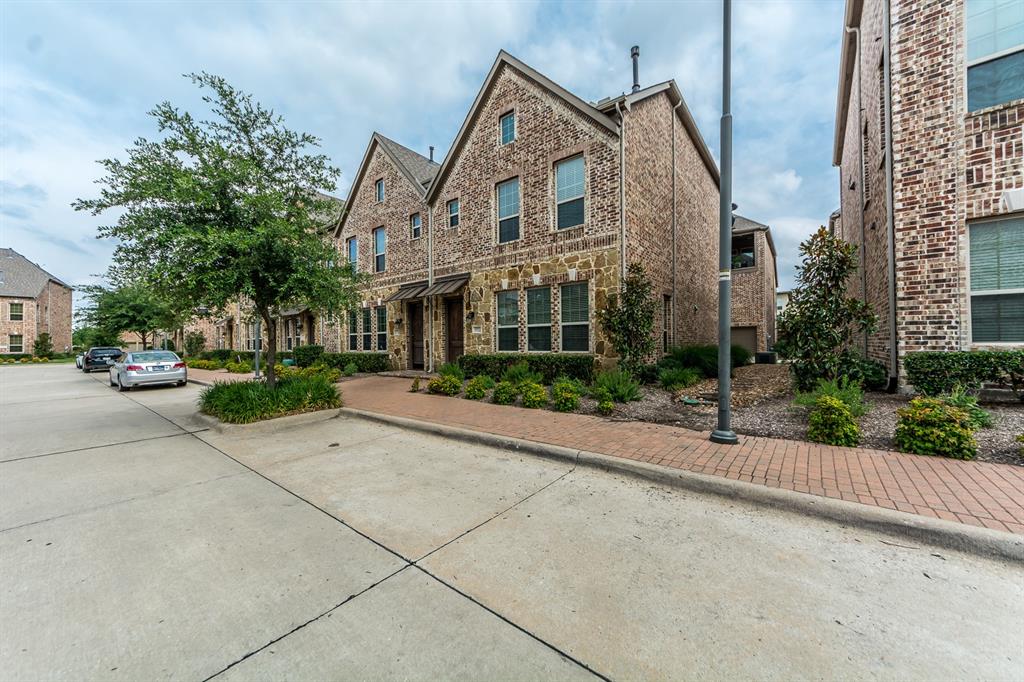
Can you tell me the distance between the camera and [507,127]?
1243 centimetres

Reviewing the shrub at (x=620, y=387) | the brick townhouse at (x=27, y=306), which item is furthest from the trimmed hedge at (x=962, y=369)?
the brick townhouse at (x=27, y=306)

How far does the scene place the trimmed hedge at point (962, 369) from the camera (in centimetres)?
598

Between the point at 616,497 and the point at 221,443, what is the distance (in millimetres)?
6259

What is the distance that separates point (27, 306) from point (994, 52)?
66122mm

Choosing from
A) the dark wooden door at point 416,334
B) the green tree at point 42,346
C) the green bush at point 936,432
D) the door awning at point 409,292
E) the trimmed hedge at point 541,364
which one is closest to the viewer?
the green bush at point 936,432

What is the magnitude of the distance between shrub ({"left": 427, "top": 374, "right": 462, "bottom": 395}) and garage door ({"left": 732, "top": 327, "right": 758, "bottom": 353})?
18.4m

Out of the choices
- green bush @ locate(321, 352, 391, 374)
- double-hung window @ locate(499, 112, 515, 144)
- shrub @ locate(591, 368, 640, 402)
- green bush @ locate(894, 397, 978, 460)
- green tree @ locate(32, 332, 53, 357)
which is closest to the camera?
green bush @ locate(894, 397, 978, 460)

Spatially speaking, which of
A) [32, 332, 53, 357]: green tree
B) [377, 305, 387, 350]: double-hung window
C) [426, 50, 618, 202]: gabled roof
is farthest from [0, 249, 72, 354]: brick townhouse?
[426, 50, 618, 202]: gabled roof

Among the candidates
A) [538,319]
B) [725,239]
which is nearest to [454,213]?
[538,319]

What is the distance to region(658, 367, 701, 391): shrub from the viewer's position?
926 centimetres

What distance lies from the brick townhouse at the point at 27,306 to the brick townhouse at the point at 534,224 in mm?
48573

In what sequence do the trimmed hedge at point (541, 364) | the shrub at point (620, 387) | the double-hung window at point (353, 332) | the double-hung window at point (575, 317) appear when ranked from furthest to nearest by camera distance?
1. the double-hung window at point (353, 332)
2. the double-hung window at point (575, 317)
3. the trimmed hedge at point (541, 364)
4. the shrub at point (620, 387)

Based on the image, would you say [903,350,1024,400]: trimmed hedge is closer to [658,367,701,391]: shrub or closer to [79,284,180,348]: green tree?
[658,367,701,391]: shrub

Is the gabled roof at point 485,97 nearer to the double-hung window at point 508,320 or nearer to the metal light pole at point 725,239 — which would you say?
the metal light pole at point 725,239
